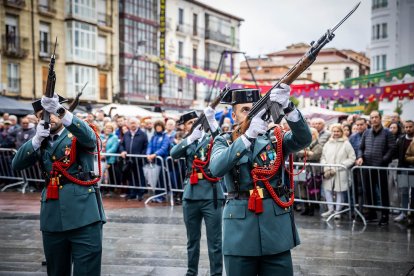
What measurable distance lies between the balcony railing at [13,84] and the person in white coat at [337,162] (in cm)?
2818

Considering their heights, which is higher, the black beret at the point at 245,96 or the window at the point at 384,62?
the window at the point at 384,62

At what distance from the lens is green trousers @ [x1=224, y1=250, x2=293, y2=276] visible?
382 cm

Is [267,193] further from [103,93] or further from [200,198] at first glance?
[103,93]

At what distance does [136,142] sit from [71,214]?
8.02 meters

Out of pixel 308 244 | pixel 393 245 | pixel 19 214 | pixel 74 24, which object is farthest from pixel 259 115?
pixel 74 24

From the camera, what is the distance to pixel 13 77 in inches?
1341

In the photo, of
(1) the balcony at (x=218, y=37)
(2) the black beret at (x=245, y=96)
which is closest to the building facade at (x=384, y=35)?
(1) the balcony at (x=218, y=37)

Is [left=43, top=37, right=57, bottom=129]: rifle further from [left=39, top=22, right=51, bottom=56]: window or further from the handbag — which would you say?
[left=39, top=22, right=51, bottom=56]: window

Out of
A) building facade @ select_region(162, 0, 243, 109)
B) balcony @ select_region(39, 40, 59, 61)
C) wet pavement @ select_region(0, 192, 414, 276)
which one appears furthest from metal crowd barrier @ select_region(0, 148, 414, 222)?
building facade @ select_region(162, 0, 243, 109)

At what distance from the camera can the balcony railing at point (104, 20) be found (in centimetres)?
4119

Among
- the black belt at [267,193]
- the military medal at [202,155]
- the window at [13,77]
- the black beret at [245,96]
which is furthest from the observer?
the window at [13,77]

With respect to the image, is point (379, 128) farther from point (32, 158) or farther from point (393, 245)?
point (32, 158)

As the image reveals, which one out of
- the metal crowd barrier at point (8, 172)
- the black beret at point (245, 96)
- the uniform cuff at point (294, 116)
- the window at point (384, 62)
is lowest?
the metal crowd barrier at point (8, 172)

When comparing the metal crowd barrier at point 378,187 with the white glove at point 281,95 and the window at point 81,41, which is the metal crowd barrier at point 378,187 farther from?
the window at point 81,41
